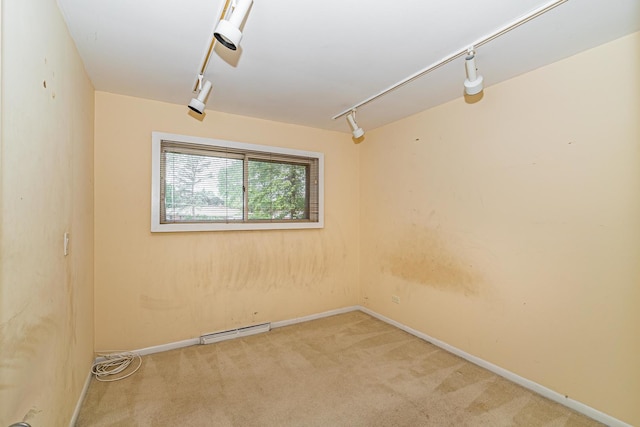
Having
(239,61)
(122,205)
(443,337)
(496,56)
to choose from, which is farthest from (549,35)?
(122,205)

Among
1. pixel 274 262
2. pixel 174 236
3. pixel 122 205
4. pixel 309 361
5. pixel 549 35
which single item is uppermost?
pixel 549 35

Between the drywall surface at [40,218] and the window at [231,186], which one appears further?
the window at [231,186]

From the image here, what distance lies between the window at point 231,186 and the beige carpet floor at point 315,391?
4.13ft

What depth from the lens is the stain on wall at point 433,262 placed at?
2555 millimetres

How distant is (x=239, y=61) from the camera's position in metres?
1.99

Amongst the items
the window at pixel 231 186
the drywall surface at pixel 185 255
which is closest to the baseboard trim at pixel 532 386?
the drywall surface at pixel 185 255

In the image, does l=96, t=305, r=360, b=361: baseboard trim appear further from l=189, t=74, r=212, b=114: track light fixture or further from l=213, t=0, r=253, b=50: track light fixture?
l=213, t=0, r=253, b=50: track light fixture

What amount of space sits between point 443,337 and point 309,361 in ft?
4.28

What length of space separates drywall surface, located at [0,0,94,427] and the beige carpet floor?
428 mm

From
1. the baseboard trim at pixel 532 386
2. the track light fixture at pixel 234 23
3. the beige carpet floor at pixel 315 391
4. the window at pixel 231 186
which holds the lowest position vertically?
the beige carpet floor at pixel 315 391

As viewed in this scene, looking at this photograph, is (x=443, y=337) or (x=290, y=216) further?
(x=290, y=216)

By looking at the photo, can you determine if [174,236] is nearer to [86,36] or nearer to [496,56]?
[86,36]

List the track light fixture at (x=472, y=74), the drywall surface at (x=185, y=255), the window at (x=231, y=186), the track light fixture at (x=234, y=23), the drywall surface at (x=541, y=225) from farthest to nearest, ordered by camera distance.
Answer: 1. the window at (x=231, y=186)
2. the drywall surface at (x=185, y=255)
3. the track light fixture at (x=472, y=74)
4. the drywall surface at (x=541, y=225)
5. the track light fixture at (x=234, y=23)

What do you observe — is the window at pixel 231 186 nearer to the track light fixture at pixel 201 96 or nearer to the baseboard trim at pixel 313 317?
the track light fixture at pixel 201 96
